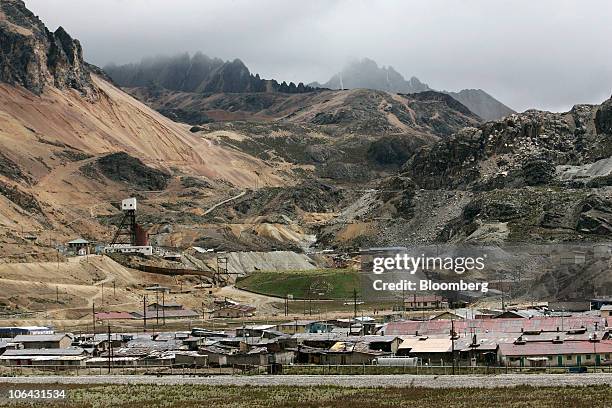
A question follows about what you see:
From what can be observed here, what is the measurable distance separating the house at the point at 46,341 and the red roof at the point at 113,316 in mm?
27912

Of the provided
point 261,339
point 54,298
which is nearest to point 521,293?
point 261,339

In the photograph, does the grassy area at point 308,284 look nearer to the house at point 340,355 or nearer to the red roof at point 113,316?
the red roof at point 113,316

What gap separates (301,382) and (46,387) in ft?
48.5

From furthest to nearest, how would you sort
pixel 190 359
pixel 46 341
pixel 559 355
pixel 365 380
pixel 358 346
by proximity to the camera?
pixel 46 341
pixel 358 346
pixel 190 359
pixel 559 355
pixel 365 380

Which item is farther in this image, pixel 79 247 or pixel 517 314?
pixel 79 247

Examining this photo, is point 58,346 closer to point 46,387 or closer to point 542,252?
point 46,387

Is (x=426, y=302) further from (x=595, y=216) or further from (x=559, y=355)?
(x=559, y=355)

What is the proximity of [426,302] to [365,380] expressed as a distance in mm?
60269

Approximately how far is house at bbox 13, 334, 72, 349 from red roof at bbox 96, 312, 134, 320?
27.9 metres

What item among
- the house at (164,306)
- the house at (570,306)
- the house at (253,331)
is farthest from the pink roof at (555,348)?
the house at (164,306)

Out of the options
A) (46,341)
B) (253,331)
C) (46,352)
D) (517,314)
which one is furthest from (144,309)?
(517,314)

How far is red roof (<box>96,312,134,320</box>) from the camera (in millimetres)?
122375

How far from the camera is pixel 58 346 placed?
298 feet

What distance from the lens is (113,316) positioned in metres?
123
